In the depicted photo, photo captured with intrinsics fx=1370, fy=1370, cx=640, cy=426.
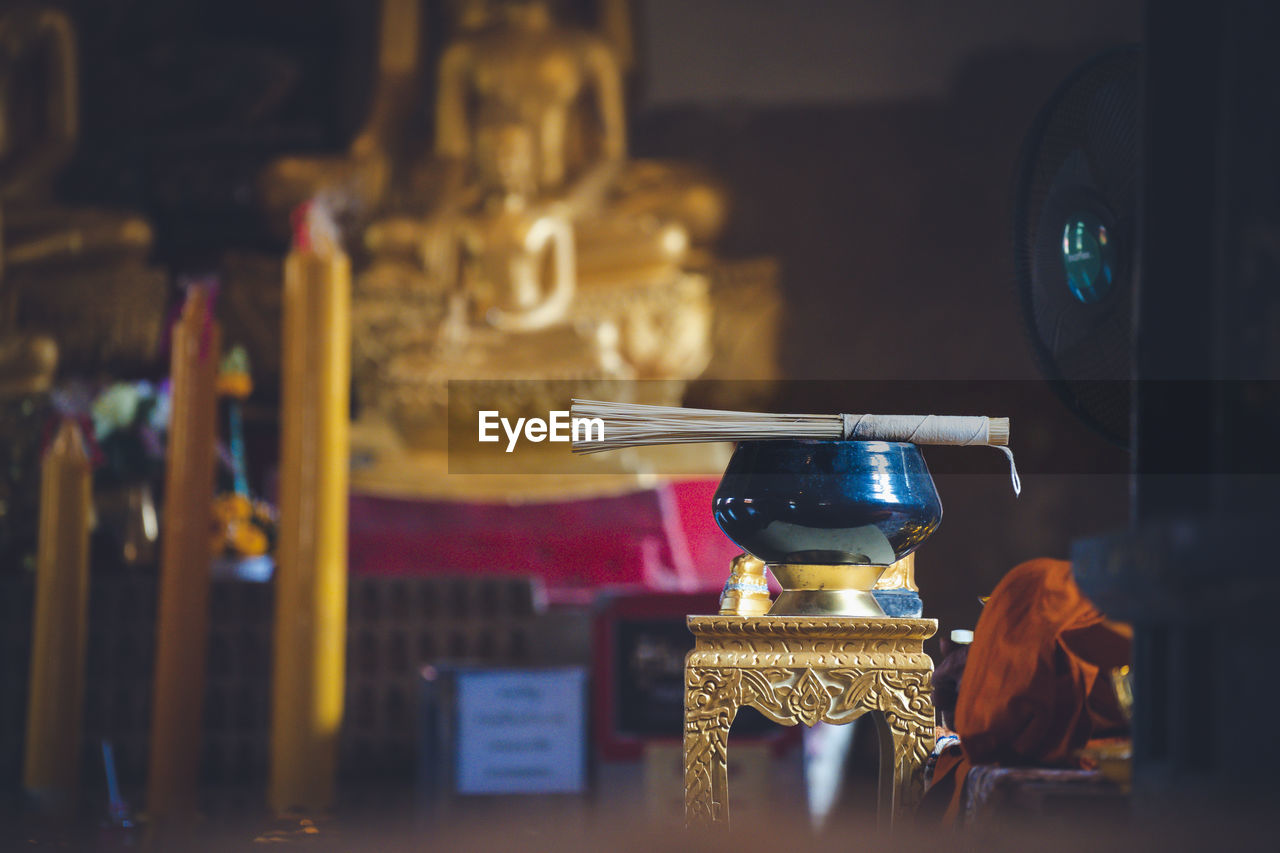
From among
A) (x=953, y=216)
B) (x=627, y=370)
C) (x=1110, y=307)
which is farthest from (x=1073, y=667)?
(x=953, y=216)

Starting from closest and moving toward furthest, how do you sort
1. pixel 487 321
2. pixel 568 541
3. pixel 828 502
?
pixel 828 502 → pixel 568 541 → pixel 487 321

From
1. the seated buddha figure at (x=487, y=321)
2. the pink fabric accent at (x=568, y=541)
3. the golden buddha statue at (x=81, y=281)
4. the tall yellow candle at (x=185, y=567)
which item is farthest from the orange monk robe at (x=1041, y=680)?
the golden buddha statue at (x=81, y=281)

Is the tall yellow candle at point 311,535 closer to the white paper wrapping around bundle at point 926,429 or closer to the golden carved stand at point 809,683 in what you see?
the golden carved stand at point 809,683

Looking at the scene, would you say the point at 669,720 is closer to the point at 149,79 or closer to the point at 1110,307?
the point at 1110,307

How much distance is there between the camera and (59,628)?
175 cm

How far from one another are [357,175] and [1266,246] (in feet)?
11.0

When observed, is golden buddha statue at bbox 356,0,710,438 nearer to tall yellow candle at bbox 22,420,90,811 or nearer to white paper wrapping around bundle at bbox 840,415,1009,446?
tall yellow candle at bbox 22,420,90,811

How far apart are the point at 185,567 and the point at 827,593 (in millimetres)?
1018

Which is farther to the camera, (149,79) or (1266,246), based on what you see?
(149,79)

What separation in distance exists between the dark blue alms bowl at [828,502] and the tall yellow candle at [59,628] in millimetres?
1156

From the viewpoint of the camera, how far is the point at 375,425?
138 inches

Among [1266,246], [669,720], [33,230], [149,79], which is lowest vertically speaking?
[669,720]

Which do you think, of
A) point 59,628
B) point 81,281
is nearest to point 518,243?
point 81,281

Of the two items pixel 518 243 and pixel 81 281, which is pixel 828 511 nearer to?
pixel 518 243
